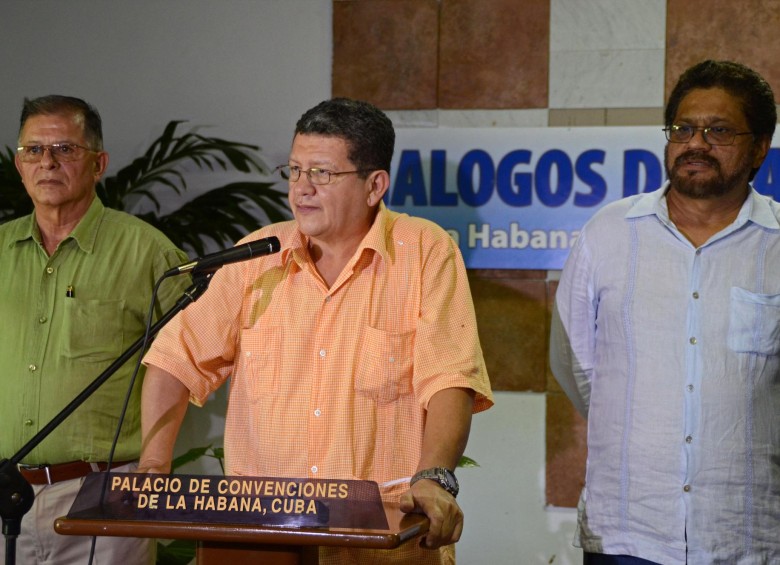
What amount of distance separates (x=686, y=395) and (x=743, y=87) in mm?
A: 806

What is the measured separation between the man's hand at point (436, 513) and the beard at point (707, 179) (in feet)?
3.63

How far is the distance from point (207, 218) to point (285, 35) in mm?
847

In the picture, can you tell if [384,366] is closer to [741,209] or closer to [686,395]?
[686,395]

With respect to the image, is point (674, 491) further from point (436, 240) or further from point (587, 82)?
point (587, 82)

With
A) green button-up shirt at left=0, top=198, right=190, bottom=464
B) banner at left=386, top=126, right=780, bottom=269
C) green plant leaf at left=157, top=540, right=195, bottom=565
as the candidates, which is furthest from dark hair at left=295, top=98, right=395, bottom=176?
green plant leaf at left=157, top=540, right=195, bottom=565

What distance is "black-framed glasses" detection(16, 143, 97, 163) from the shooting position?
2961 millimetres

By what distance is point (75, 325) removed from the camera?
2.89 metres

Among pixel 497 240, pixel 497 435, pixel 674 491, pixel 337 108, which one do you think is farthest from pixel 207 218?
pixel 674 491

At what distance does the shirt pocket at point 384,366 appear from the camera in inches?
87.3

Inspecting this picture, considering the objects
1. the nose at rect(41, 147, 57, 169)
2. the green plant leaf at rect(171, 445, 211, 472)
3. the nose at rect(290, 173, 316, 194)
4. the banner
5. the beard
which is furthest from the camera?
the banner

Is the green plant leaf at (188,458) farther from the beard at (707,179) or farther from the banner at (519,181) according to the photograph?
the beard at (707,179)

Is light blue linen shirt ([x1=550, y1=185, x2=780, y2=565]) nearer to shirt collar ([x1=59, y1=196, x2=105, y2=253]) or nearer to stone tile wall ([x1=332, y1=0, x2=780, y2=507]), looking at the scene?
stone tile wall ([x1=332, y1=0, x2=780, y2=507])

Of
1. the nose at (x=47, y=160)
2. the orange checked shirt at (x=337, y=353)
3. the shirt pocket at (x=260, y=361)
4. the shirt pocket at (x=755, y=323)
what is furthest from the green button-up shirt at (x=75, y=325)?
the shirt pocket at (x=755, y=323)

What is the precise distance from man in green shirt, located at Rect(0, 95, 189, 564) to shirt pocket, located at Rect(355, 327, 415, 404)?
0.99 metres
